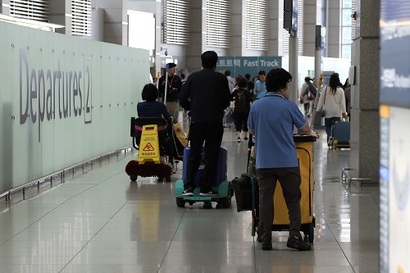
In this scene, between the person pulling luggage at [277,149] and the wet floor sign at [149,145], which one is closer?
the person pulling luggage at [277,149]

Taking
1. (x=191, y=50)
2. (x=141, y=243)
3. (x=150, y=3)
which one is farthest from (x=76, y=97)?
(x=191, y=50)

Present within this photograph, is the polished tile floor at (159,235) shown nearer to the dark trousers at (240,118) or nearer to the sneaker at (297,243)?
the sneaker at (297,243)

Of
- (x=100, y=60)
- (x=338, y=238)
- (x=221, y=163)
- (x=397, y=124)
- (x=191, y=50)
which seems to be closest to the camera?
(x=397, y=124)

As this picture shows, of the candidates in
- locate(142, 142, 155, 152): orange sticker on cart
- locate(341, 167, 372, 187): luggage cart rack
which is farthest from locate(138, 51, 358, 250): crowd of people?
locate(341, 167, 372, 187): luggage cart rack

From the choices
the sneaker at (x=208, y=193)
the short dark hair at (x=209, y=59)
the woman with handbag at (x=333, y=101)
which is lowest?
the sneaker at (x=208, y=193)

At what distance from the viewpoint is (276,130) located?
763 cm

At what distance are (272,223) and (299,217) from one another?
311 millimetres

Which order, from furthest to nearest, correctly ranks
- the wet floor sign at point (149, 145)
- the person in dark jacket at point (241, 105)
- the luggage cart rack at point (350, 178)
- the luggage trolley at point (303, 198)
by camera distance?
the person in dark jacket at point (241, 105)
the wet floor sign at point (149, 145)
the luggage cart rack at point (350, 178)
the luggage trolley at point (303, 198)

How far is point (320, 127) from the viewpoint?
97.9ft

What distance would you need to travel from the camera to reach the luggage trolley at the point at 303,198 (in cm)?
815

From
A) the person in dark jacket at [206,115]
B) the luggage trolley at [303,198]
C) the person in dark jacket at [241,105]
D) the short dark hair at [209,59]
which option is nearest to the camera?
the luggage trolley at [303,198]

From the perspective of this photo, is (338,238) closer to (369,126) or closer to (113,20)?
(369,126)

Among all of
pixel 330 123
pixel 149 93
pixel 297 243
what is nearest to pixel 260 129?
pixel 297 243

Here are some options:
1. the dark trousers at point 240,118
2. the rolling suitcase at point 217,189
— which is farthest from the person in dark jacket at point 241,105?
the rolling suitcase at point 217,189
